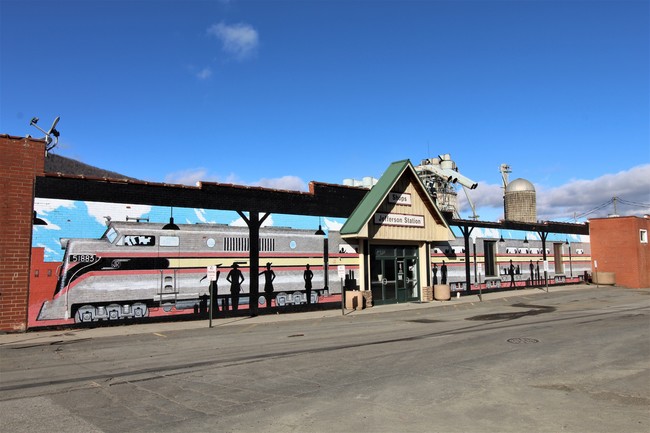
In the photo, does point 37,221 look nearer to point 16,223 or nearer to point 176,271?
point 16,223

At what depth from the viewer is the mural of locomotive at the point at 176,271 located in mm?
16000

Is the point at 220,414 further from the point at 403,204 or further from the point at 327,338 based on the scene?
the point at 403,204

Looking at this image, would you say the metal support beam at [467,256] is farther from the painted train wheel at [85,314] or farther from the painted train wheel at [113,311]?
the painted train wheel at [85,314]

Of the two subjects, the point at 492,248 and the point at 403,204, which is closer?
the point at 403,204

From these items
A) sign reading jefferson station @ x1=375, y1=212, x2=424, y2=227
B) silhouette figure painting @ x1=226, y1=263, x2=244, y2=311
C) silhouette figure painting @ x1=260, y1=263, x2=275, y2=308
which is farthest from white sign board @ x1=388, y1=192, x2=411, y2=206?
silhouette figure painting @ x1=226, y1=263, x2=244, y2=311

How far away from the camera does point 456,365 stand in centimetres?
896

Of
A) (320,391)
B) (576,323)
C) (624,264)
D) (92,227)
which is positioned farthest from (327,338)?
(624,264)

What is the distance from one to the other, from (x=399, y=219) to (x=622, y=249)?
2439cm

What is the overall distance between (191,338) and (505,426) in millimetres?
10167

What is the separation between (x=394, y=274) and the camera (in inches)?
972

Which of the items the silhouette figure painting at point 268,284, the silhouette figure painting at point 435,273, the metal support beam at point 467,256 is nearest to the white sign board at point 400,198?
the silhouette figure painting at point 435,273

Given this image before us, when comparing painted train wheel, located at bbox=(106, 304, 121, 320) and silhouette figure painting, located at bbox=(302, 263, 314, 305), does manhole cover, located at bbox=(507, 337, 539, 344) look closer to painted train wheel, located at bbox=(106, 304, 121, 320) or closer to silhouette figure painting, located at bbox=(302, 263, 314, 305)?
silhouette figure painting, located at bbox=(302, 263, 314, 305)

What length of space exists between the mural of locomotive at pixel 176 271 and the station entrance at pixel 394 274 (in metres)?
2.83

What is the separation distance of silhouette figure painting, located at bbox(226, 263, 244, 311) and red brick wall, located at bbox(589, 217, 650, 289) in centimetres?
3268
